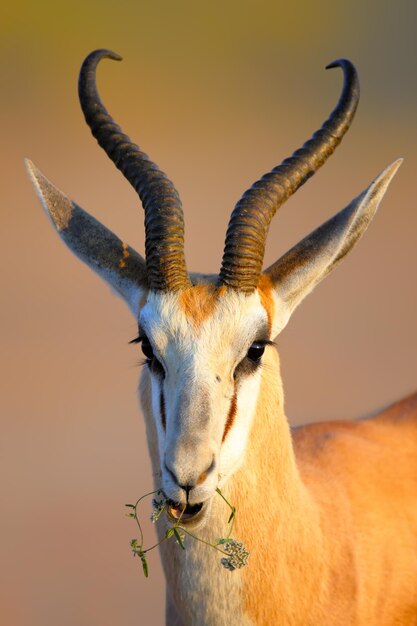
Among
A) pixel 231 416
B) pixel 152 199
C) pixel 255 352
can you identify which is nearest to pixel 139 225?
pixel 152 199

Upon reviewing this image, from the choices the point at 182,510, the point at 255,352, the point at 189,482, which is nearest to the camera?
the point at 189,482

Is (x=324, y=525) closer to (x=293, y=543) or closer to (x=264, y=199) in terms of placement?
(x=293, y=543)

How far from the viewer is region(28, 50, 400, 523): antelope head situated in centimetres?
363

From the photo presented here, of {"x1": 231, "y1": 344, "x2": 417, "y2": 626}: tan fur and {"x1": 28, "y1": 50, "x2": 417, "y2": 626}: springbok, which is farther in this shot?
{"x1": 231, "y1": 344, "x2": 417, "y2": 626}: tan fur

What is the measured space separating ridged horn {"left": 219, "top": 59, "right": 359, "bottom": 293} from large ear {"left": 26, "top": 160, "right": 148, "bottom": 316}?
51 centimetres

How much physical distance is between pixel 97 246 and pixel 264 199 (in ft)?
2.80

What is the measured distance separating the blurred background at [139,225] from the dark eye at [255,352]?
1.56 m

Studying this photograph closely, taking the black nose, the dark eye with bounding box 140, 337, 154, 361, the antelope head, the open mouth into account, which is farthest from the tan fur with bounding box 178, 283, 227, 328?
the open mouth

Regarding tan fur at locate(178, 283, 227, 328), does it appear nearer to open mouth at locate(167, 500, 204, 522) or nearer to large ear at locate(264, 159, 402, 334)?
large ear at locate(264, 159, 402, 334)

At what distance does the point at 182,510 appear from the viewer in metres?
3.60

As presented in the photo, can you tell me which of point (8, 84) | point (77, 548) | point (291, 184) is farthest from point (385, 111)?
point (291, 184)

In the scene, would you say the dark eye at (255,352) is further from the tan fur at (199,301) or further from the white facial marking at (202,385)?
the tan fur at (199,301)

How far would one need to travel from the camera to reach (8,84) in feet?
55.8

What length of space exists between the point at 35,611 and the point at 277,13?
48.3ft
